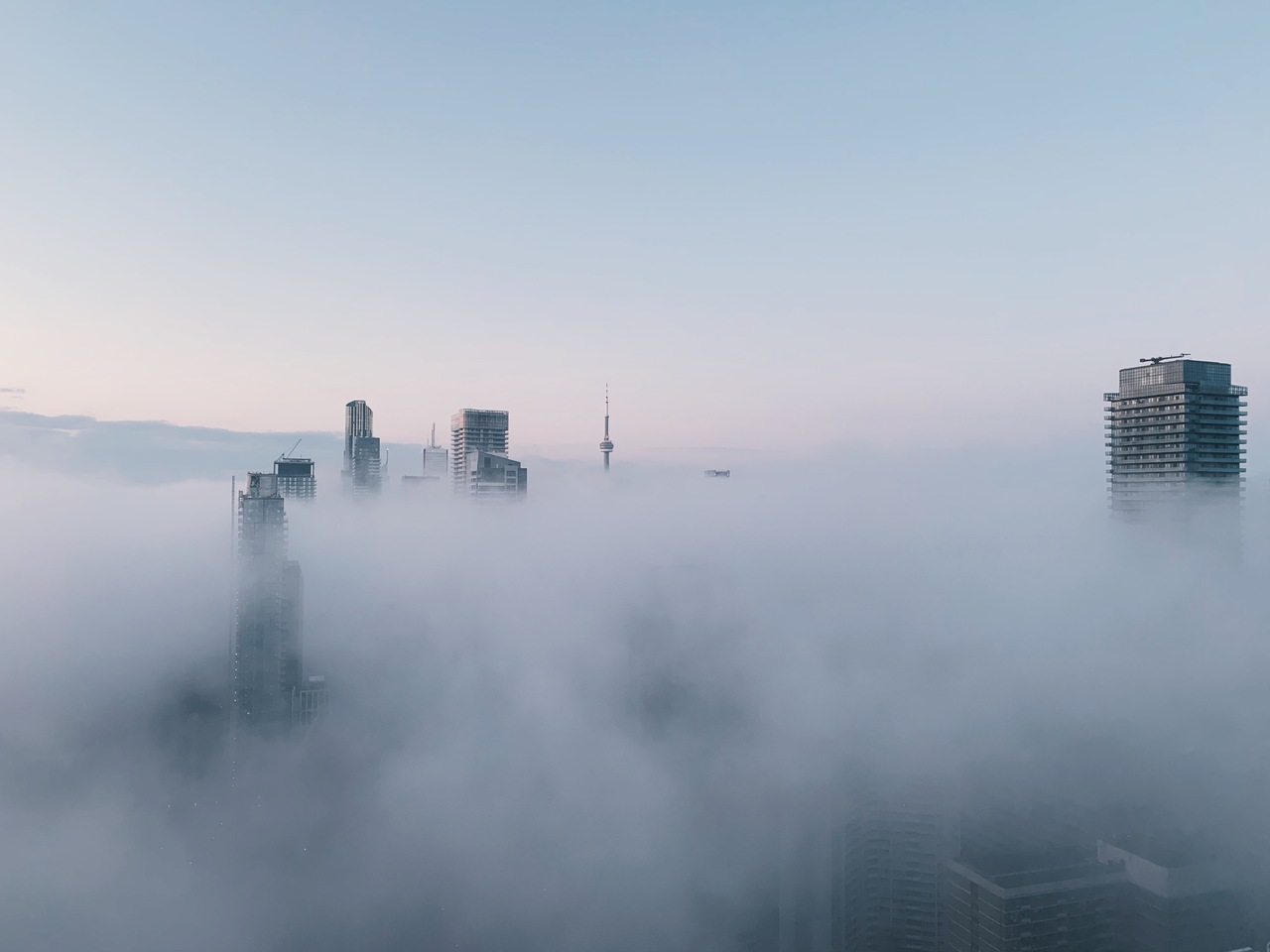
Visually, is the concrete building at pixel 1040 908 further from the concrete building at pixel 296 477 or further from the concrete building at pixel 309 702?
the concrete building at pixel 296 477

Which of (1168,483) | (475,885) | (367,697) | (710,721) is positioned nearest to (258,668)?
(367,697)

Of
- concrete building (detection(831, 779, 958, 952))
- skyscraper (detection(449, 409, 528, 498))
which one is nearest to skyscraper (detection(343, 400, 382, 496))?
skyscraper (detection(449, 409, 528, 498))

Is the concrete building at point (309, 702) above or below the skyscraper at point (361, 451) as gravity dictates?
below

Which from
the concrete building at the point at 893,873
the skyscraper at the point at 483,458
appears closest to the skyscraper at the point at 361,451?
the skyscraper at the point at 483,458

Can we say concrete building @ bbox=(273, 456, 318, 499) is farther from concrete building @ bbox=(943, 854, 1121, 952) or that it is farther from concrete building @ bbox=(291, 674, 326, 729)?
concrete building @ bbox=(943, 854, 1121, 952)

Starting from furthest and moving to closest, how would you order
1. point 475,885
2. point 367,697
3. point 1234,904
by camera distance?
point 367,697, point 475,885, point 1234,904

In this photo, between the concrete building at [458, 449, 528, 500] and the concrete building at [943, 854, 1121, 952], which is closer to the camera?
the concrete building at [943, 854, 1121, 952]

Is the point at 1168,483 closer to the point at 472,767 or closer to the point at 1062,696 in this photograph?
the point at 1062,696
